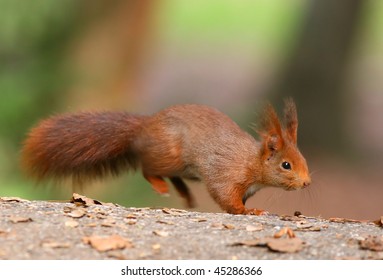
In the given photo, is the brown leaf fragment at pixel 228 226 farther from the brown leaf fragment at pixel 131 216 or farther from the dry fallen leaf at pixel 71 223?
the dry fallen leaf at pixel 71 223

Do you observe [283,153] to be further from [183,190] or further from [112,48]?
[112,48]

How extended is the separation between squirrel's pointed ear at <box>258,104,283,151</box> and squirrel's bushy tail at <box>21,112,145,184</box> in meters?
0.91

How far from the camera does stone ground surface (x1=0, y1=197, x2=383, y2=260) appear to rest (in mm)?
3885

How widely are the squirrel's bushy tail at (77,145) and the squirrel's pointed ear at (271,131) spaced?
35.8 inches

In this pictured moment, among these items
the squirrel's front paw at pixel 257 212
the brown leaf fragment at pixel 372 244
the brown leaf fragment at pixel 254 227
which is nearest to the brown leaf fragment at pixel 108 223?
the brown leaf fragment at pixel 254 227

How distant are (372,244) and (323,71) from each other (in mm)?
8345

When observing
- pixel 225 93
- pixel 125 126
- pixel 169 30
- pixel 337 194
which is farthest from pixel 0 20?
pixel 169 30

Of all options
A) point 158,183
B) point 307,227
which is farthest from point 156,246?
point 158,183

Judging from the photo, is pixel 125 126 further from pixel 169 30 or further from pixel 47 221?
pixel 169 30

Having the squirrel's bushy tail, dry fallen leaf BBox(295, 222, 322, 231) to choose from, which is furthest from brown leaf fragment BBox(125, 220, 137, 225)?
the squirrel's bushy tail

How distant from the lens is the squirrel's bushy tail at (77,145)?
583 centimetres

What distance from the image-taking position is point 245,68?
19750 mm

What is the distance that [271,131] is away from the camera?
5.50 meters
